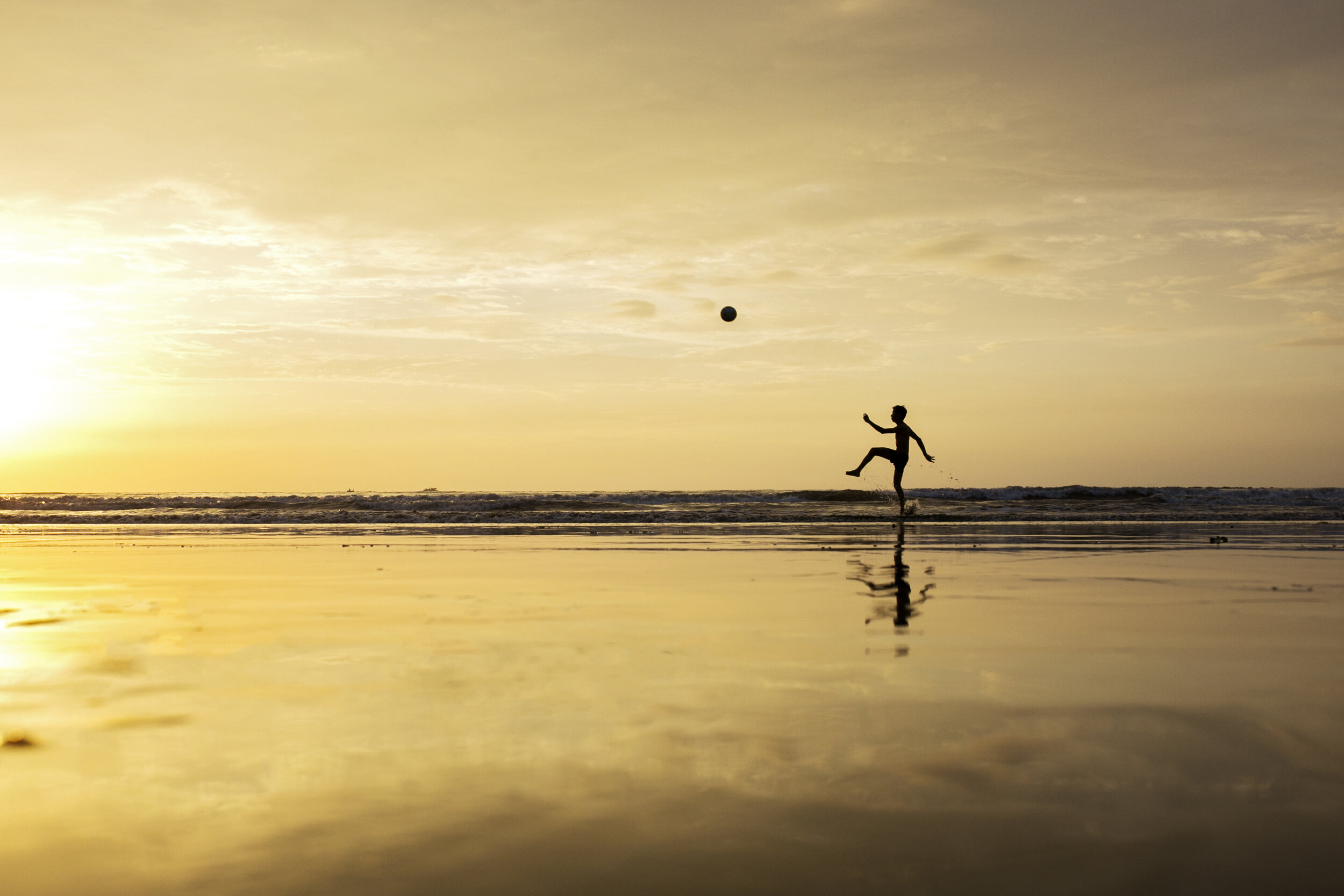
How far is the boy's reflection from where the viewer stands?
21.9ft

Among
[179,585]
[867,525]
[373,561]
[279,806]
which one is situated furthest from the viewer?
[867,525]

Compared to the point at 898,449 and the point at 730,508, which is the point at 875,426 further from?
the point at 730,508

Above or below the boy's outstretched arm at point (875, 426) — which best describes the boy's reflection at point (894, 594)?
below

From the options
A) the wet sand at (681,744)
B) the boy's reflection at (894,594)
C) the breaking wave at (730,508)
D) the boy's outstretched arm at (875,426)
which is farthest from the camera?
the breaking wave at (730,508)

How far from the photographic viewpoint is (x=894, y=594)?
7.94 meters

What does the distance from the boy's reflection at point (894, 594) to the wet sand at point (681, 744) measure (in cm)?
7

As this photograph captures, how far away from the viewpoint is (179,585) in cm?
945

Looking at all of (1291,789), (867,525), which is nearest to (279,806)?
(1291,789)

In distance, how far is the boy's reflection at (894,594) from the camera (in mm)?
6664

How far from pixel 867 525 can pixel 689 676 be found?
1632 cm

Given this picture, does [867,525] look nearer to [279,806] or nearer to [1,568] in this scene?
[1,568]

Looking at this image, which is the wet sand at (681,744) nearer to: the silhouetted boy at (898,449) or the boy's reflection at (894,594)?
the boy's reflection at (894,594)

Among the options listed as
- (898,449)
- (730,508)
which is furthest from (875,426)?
(730,508)

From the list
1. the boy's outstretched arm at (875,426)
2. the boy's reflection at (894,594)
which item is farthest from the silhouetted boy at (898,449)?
the boy's reflection at (894,594)
